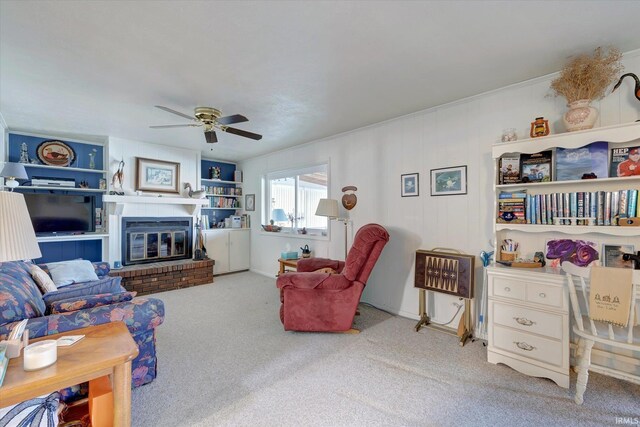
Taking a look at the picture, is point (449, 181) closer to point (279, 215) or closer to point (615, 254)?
point (615, 254)

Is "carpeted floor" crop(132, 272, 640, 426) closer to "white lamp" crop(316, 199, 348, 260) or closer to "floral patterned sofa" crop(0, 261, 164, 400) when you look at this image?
"floral patterned sofa" crop(0, 261, 164, 400)

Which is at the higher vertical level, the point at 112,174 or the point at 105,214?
the point at 112,174

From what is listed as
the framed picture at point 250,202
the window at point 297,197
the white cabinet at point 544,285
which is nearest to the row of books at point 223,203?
the framed picture at point 250,202

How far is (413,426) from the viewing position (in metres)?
1.68

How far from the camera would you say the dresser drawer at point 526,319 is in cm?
206

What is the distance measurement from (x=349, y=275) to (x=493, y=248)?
1.42 m

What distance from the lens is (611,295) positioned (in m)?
1.72

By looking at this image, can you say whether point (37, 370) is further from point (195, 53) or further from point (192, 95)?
point (192, 95)

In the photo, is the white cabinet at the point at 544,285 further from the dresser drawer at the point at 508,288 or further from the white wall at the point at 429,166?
the white wall at the point at 429,166

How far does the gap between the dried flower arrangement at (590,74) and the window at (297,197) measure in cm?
295

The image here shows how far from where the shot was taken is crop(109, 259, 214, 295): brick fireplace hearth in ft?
14.1

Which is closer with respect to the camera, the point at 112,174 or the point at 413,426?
the point at 413,426

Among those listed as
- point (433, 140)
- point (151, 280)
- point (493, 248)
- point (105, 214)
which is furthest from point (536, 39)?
point (105, 214)

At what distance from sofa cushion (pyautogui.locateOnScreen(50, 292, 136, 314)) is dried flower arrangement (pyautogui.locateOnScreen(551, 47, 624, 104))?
149 inches
